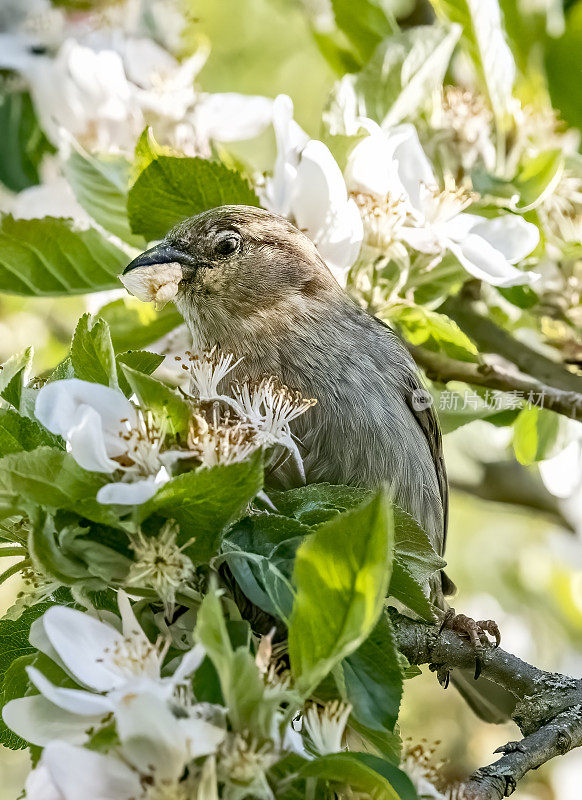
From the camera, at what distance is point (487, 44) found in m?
2.97

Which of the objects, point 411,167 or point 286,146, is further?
point 411,167

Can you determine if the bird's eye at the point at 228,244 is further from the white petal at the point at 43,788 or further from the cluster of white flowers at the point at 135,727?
the white petal at the point at 43,788

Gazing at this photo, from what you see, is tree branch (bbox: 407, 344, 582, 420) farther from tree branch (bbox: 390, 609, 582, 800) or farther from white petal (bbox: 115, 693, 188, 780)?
white petal (bbox: 115, 693, 188, 780)

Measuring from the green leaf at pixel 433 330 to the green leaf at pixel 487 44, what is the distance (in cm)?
85

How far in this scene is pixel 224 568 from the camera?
1671 millimetres

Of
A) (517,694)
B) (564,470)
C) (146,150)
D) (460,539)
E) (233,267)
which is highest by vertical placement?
(146,150)

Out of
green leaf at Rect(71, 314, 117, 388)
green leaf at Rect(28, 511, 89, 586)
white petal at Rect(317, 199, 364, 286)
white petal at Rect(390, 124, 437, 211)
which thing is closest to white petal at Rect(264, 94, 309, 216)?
white petal at Rect(317, 199, 364, 286)

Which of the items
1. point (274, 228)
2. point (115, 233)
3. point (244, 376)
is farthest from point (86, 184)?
point (244, 376)

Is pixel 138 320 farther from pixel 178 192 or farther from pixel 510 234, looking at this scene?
pixel 510 234

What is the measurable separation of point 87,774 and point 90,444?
463 millimetres

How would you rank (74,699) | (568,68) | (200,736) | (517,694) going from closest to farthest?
1. (200,736)
2. (74,699)
3. (517,694)
4. (568,68)

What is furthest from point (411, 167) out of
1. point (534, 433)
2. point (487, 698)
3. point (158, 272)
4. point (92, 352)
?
point (487, 698)

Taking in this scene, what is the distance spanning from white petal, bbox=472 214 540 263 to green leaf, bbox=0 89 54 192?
6.03 ft

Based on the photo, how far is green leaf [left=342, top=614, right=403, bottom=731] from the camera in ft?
4.87
